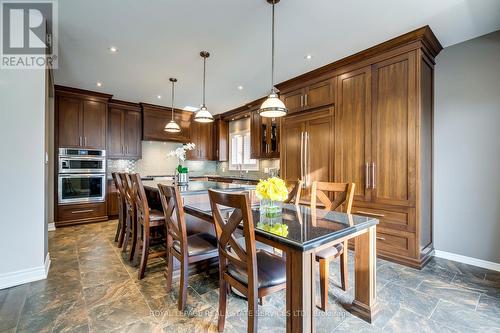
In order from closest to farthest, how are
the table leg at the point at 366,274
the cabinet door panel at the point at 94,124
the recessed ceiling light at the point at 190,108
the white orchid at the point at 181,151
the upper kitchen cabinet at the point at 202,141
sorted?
the table leg at the point at 366,274
the white orchid at the point at 181,151
the cabinet door panel at the point at 94,124
the recessed ceiling light at the point at 190,108
the upper kitchen cabinet at the point at 202,141

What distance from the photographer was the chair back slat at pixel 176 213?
5.83ft

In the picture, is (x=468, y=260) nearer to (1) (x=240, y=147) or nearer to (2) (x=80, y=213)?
(1) (x=240, y=147)

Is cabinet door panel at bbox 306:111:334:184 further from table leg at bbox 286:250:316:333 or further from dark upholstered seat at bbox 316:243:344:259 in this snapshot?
table leg at bbox 286:250:316:333

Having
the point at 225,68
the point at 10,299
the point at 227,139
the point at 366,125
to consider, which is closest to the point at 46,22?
the point at 225,68

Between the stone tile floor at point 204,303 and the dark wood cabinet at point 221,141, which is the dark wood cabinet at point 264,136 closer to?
the dark wood cabinet at point 221,141

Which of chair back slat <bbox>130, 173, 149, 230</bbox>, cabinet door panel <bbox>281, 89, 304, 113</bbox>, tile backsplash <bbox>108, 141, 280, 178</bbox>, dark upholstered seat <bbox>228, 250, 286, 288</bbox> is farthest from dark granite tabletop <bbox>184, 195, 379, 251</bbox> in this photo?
tile backsplash <bbox>108, 141, 280, 178</bbox>

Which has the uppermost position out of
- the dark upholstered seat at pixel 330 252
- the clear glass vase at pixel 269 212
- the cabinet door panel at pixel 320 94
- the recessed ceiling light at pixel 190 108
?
the recessed ceiling light at pixel 190 108

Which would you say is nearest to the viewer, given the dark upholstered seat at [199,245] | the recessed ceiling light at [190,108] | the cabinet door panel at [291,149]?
the dark upholstered seat at [199,245]

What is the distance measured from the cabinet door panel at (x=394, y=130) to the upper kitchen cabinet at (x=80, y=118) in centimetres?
506

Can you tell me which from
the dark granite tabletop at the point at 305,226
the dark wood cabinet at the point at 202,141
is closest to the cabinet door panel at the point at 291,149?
the dark granite tabletop at the point at 305,226

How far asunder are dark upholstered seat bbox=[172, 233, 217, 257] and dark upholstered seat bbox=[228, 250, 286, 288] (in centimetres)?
41

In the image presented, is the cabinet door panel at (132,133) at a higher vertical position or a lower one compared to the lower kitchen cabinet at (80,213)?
higher

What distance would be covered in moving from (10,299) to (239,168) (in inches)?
191

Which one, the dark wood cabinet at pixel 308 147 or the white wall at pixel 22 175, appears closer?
the white wall at pixel 22 175
